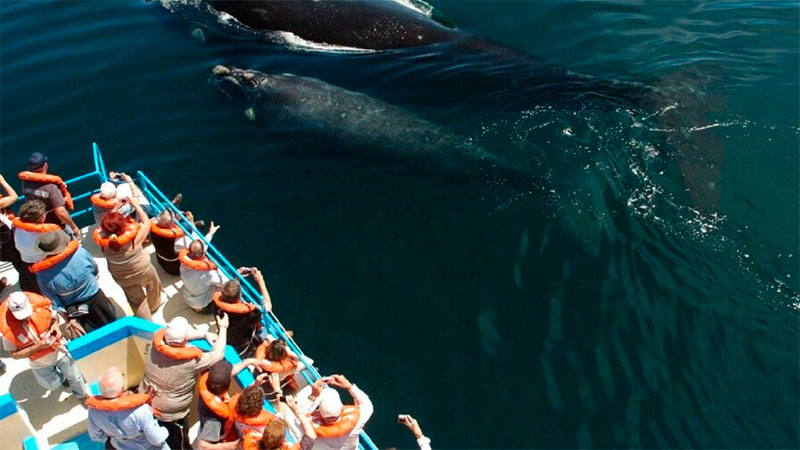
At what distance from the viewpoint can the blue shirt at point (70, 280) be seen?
926cm

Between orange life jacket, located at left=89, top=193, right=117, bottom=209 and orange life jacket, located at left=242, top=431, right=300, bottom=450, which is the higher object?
orange life jacket, located at left=89, top=193, right=117, bottom=209

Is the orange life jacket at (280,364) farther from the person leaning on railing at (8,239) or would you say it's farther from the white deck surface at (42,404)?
the person leaning on railing at (8,239)

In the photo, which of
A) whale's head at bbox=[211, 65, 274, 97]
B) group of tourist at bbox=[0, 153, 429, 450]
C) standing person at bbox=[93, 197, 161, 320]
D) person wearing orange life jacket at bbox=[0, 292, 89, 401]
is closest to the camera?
group of tourist at bbox=[0, 153, 429, 450]

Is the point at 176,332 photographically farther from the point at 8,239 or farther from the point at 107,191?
the point at 8,239

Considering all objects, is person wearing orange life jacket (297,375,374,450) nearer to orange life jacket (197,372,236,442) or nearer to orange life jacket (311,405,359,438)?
orange life jacket (311,405,359,438)

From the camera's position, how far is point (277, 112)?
1716cm

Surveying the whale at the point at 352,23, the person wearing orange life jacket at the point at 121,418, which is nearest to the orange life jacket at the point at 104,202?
the person wearing orange life jacket at the point at 121,418

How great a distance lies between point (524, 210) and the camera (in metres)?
13.7

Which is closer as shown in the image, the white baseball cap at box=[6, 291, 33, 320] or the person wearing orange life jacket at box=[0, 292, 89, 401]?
the white baseball cap at box=[6, 291, 33, 320]

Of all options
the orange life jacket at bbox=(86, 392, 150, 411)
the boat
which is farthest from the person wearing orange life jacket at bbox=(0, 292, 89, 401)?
the orange life jacket at bbox=(86, 392, 150, 411)

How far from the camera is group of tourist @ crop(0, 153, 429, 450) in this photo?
7.58 meters

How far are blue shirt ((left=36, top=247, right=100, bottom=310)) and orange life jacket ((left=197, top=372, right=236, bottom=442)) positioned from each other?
2887 mm

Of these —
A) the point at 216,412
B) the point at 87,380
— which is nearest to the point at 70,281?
the point at 87,380

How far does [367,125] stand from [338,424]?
9.83 metres
